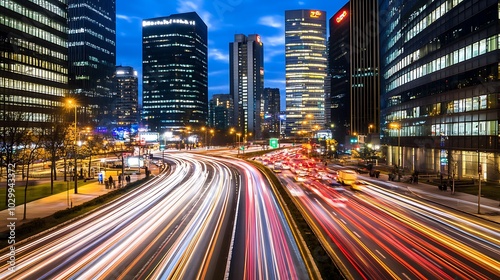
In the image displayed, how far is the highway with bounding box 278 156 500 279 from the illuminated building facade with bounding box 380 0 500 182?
24.7ft

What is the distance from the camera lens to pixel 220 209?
107ft

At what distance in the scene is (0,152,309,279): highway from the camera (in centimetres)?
1716

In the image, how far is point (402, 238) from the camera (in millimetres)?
22750

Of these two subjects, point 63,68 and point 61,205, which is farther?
point 63,68

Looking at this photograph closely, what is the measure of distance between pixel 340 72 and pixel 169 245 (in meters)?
172

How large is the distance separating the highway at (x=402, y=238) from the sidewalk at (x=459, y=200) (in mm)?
1532

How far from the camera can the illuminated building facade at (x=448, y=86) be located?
152 feet

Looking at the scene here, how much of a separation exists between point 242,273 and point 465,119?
4763 centimetres

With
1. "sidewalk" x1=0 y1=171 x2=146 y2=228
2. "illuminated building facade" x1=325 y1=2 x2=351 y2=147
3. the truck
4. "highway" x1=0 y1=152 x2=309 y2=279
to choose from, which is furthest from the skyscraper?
"highway" x1=0 y1=152 x2=309 y2=279

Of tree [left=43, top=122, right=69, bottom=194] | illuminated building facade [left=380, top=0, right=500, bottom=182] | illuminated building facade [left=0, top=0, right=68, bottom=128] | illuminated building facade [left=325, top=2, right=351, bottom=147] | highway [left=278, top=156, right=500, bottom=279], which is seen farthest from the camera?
illuminated building facade [left=325, top=2, right=351, bottom=147]

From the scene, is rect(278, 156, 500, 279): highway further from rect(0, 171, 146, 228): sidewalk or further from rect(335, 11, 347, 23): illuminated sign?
rect(335, 11, 347, 23): illuminated sign

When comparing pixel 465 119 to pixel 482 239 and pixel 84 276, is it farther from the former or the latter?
pixel 84 276

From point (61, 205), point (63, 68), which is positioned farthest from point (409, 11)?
point (63, 68)

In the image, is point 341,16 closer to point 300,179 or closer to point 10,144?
point 300,179
